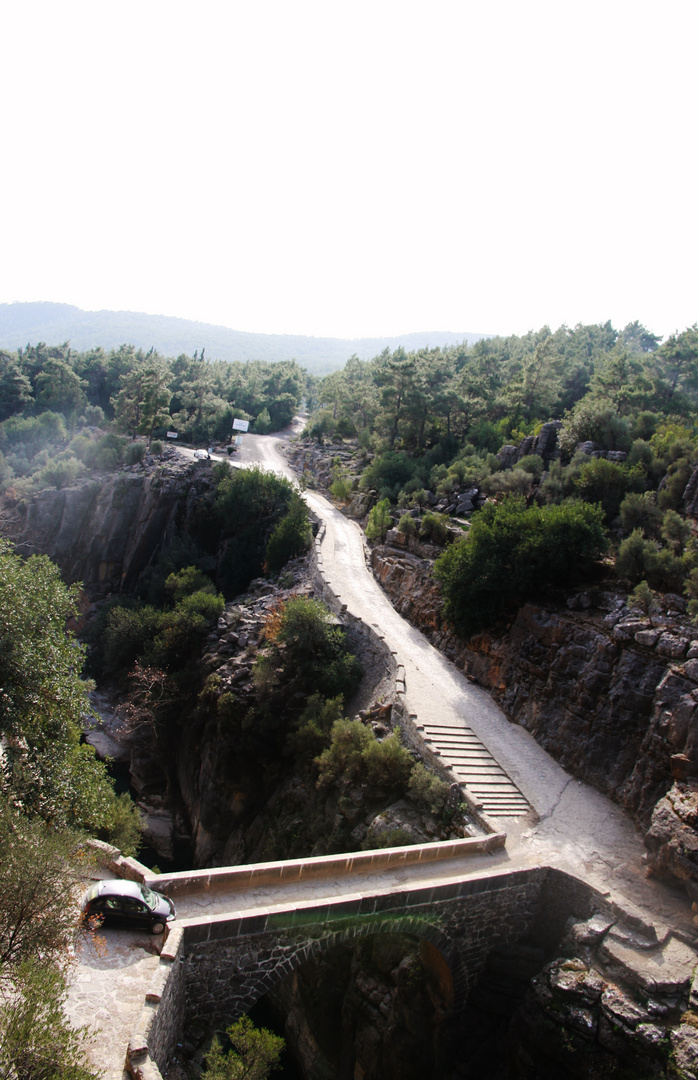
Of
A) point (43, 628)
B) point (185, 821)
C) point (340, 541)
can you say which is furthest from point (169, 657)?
point (43, 628)

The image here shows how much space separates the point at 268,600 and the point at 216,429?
3848cm

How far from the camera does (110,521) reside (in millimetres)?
47406

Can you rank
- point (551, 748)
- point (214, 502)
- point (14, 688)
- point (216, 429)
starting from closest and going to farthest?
point (14, 688), point (551, 748), point (214, 502), point (216, 429)

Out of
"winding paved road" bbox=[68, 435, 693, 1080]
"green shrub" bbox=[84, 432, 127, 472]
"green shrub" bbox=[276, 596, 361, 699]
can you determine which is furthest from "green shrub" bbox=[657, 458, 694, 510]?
"green shrub" bbox=[84, 432, 127, 472]

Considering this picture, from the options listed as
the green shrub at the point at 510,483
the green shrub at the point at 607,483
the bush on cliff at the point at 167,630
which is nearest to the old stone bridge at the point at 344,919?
the green shrub at the point at 607,483

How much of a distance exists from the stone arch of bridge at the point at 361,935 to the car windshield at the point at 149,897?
2.44 m

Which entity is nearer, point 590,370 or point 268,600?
point 268,600

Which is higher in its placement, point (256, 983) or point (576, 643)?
point (576, 643)

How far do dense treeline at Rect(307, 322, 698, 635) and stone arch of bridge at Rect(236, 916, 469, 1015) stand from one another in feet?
38.7

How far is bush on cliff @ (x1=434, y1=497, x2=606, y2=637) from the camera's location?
2238 centimetres

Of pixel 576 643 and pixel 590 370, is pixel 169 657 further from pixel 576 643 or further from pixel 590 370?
pixel 590 370

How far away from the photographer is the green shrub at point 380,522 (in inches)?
1377

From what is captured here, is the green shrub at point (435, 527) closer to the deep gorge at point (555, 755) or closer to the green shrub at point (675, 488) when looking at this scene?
the deep gorge at point (555, 755)

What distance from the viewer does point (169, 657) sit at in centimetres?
3012
